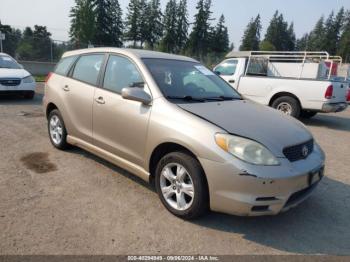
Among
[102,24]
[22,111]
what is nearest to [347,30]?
[102,24]

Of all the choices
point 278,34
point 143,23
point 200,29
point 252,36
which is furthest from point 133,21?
point 278,34

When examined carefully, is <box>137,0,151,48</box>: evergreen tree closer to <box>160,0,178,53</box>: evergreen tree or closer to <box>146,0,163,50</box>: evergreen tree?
<box>146,0,163,50</box>: evergreen tree

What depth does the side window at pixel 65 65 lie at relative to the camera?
5.33 m

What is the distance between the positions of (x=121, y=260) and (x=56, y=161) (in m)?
2.74

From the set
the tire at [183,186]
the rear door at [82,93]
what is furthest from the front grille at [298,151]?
the rear door at [82,93]

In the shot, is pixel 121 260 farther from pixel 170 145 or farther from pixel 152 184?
pixel 152 184

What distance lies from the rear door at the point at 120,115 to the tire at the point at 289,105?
21.5 feet

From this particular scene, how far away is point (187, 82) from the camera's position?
168 inches

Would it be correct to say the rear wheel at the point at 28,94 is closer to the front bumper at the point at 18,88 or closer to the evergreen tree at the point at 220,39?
the front bumper at the point at 18,88

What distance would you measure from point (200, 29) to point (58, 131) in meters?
72.5

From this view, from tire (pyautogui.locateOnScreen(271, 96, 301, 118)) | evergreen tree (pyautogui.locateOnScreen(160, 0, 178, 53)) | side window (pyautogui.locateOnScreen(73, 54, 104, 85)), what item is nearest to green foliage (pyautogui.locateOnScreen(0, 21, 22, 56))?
tire (pyautogui.locateOnScreen(271, 96, 301, 118))

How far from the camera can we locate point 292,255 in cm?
296

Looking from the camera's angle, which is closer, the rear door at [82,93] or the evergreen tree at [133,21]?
the rear door at [82,93]

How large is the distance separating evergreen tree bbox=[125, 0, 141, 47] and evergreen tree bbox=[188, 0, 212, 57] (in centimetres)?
1246
